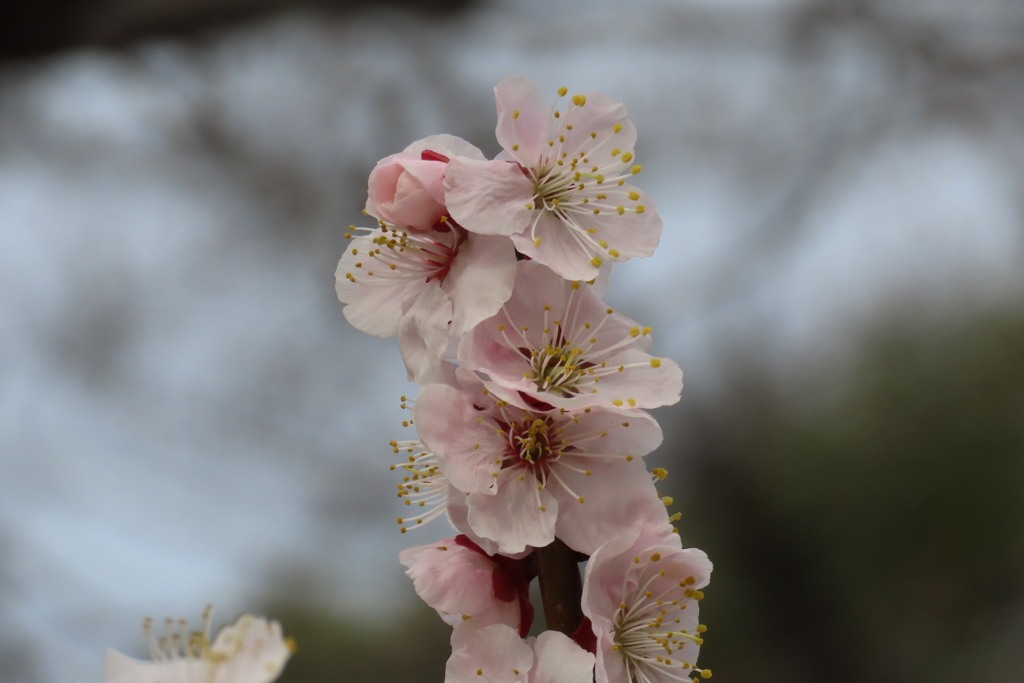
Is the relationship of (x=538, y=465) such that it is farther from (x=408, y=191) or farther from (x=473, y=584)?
(x=408, y=191)

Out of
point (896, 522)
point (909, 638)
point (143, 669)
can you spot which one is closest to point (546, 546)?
point (143, 669)

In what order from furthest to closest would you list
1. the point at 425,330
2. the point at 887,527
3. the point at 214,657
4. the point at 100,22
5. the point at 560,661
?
the point at 887,527
the point at 100,22
the point at 425,330
the point at 560,661
the point at 214,657

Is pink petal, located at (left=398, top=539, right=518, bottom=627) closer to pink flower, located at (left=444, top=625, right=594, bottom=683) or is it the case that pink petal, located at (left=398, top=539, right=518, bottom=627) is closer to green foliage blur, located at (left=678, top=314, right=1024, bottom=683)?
pink flower, located at (left=444, top=625, right=594, bottom=683)

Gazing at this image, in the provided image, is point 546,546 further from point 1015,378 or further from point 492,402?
point 1015,378

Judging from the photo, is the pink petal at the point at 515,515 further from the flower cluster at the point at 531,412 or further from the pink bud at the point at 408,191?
the pink bud at the point at 408,191

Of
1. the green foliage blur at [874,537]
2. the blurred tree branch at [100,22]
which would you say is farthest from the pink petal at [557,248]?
the green foliage blur at [874,537]

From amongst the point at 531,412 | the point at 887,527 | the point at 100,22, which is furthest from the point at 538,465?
the point at 887,527

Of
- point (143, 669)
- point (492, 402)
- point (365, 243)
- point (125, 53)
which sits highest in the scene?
point (125, 53)
